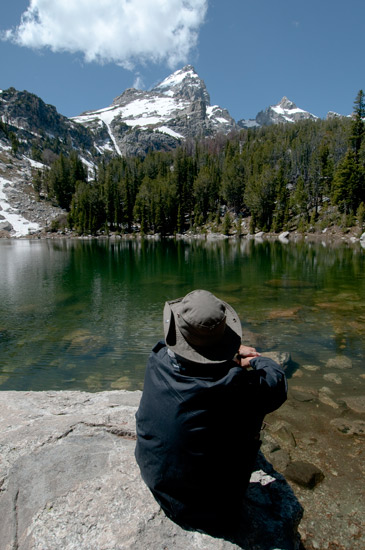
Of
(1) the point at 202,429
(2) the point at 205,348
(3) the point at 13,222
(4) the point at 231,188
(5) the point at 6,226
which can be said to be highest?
(4) the point at 231,188

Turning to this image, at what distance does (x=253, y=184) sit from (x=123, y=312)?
98.6 m

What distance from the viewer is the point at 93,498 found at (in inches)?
115

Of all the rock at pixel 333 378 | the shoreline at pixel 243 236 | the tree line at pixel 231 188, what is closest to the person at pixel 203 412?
the rock at pixel 333 378

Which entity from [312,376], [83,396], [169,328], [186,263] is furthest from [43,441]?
[186,263]

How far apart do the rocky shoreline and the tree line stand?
8074 cm

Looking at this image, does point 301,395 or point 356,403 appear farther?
point 301,395

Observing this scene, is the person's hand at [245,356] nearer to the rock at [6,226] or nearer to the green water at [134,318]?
the green water at [134,318]

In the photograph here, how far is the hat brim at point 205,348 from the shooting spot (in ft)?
7.89

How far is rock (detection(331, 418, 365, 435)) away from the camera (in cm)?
654

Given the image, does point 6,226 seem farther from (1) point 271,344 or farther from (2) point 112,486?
(2) point 112,486

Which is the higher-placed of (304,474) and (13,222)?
(13,222)

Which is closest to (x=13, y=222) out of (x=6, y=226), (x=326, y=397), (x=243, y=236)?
(x=6, y=226)

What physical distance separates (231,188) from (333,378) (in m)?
112

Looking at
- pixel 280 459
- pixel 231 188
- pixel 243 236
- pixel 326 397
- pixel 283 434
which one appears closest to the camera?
pixel 280 459
